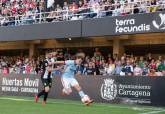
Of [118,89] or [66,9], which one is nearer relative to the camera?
[118,89]

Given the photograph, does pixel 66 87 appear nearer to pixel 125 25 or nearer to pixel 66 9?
pixel 125 25

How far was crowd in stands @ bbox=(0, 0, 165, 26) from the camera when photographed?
23.2 metres

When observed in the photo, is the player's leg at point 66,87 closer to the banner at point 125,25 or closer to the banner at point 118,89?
the banner at point 118,89

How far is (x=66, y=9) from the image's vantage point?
89.6ft

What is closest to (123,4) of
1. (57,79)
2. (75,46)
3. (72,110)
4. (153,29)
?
(153,29)

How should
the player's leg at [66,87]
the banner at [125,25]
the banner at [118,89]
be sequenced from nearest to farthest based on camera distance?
the banner at [118,89] < the player's leg at [66,87] < the banner at [125,25]

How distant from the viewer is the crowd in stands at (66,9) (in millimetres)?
23156

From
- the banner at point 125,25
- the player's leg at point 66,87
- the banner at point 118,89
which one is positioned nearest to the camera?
the banner at point 118,89

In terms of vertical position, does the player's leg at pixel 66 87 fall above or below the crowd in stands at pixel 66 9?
below

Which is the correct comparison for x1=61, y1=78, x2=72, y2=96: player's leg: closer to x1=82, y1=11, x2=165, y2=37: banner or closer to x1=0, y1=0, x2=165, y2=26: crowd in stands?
x1=82, y1=11, x2=165, y2=37: banner

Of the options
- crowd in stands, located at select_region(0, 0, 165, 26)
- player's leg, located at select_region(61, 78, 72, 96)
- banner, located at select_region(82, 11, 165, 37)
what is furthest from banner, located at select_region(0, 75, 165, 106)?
crowd in stands, located at select_region(0, 0, 165, 26)

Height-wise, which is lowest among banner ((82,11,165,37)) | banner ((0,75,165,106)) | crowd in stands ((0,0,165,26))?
banner ((0,75,165,106))

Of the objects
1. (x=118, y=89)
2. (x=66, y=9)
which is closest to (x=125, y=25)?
(x=118, y=89)

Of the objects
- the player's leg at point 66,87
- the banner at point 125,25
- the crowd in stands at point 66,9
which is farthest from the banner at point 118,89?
the crowd in stands at point 66,9
